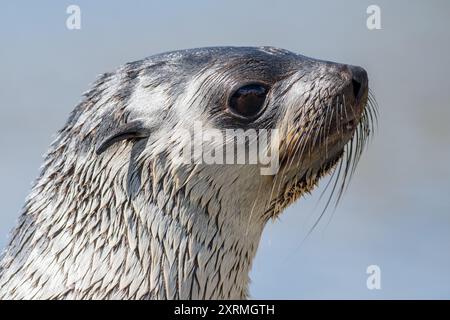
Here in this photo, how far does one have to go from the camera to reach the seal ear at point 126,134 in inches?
491

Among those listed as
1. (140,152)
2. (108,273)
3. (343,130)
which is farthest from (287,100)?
(108,273)

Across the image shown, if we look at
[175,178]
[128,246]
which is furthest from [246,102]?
[128,246]

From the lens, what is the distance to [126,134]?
41.1 feet

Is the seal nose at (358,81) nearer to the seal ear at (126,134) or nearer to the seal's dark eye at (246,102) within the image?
Result: the seal's dark eye at (246,102)

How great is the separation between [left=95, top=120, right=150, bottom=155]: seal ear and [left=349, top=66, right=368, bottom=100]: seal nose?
191 cm

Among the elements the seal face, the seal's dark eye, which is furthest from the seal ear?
the seal's dark eye

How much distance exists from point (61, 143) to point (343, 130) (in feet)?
8.45

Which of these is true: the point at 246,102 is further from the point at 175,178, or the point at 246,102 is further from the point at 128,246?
the point at 128,246

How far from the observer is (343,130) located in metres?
12.6

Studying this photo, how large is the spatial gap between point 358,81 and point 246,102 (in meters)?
1.03

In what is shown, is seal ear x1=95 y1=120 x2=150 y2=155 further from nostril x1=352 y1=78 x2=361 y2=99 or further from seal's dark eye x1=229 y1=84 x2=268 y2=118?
nostril x1=352 y1=78 x2=361 y2=99

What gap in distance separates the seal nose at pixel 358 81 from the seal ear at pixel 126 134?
1.91 meters

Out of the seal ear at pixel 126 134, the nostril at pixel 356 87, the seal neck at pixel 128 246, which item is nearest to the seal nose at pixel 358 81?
the nostril at pixel 356 87

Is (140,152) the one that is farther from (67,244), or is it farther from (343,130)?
(343,130)
